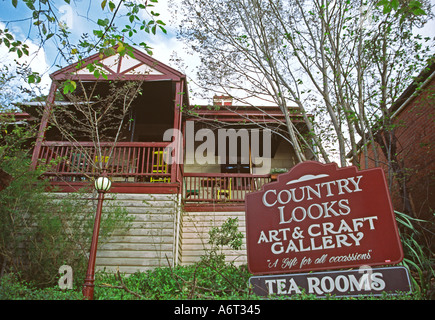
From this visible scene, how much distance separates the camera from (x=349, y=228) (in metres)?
3.71

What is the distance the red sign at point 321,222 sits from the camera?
11.6ft

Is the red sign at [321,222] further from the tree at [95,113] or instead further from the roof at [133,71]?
the roof at [133,71]

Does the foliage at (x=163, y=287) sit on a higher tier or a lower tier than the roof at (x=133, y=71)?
lower

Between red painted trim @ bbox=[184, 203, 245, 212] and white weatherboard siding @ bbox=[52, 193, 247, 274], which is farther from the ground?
red painted trim @ bbox=[184, 203, 245, 212]

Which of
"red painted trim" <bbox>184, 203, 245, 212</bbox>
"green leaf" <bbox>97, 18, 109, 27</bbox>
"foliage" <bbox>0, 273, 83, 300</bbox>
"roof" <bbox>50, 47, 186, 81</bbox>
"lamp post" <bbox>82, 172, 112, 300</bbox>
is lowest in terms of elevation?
"foliage" <bbox>0, 273, 83, 300</bbox>

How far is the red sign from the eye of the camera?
11.6 feet

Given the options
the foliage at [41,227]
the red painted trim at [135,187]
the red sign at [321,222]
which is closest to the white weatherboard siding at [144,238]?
the red painted trim at [135,187]

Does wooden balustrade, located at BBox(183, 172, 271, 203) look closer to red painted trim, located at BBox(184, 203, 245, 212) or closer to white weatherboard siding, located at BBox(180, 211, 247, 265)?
red painted trim, located at BBox(184, 203, 245, 212)

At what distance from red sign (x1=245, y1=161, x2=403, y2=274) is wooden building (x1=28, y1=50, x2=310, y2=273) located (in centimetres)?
178

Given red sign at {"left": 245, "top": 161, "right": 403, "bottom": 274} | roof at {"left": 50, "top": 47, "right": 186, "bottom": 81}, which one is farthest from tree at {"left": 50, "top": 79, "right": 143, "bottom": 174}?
red sign at {"left": 245, "top": 161, "right": 403, "bottom": 274}

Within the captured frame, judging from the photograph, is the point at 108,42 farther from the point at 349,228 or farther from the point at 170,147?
the point at 170,147

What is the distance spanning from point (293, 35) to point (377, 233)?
520 cm

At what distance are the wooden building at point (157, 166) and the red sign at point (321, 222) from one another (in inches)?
69.9
